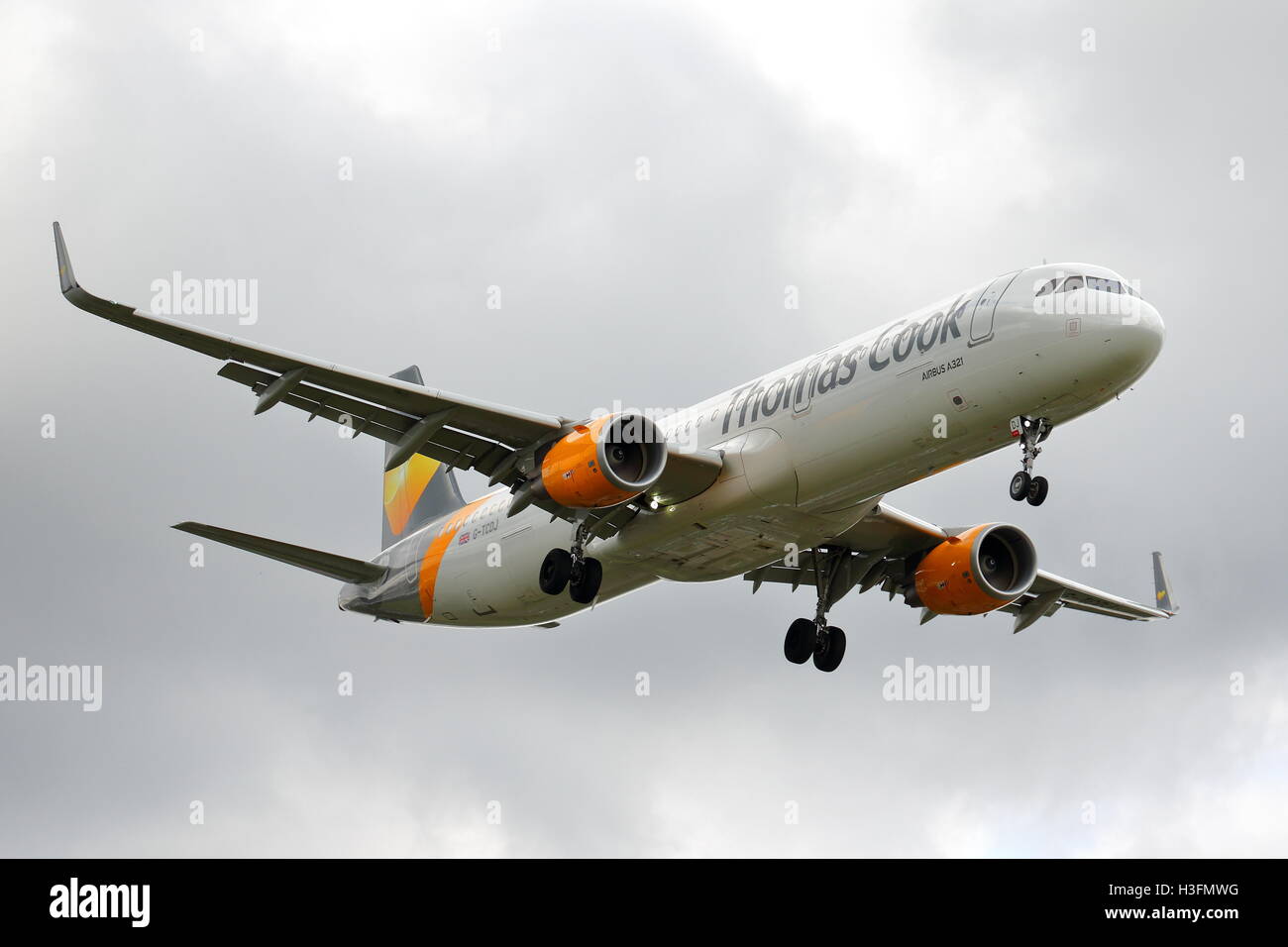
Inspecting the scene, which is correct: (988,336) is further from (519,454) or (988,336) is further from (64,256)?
(64,256)

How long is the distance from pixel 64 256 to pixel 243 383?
4.71m

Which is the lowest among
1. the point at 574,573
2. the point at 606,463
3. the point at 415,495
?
the point at 574,573

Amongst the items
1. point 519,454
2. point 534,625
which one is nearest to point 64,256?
point 519,454

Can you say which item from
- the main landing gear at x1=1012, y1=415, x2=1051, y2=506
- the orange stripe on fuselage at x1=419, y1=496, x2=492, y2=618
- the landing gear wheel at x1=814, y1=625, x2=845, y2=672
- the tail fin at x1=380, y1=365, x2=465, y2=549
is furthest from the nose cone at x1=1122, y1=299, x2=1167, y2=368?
the tail fin at x1=380, y1=365, x2=465, y2=549

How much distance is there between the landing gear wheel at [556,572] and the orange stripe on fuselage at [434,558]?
6.03 metres

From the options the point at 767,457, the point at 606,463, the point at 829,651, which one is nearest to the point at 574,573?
the point at 606,463

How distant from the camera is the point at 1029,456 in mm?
29359

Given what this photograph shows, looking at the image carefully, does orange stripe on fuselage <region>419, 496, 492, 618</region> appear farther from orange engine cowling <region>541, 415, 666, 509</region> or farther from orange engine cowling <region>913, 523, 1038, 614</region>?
orange engine cowling <region>913, 523, 1038, 614</region>

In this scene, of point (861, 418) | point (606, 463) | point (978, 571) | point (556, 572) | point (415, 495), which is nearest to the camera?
point (861, 418)

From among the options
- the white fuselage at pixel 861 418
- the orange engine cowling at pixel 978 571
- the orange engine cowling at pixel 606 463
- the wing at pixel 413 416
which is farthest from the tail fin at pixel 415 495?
the orange engine cowling at pixel 978 571

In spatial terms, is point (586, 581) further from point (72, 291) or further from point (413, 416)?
point (72, 291)

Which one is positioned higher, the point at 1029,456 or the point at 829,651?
the point at 1029,456

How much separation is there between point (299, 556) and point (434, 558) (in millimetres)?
3443

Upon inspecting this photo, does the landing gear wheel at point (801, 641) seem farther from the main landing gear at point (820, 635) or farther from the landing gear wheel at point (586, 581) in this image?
the landing gear wheel at point (586, 581)
